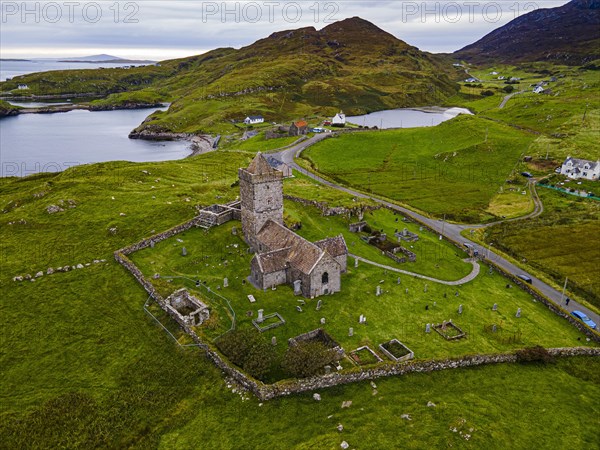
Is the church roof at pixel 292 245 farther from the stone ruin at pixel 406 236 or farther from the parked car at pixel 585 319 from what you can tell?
the parked car at pixel 585 319

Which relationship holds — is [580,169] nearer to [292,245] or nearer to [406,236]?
[406,236]

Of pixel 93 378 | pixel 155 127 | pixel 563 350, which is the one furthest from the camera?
pixel 155 127

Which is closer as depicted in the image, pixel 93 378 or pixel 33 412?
pixel 33 412

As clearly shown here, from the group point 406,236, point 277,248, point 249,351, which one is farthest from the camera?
point 406,236

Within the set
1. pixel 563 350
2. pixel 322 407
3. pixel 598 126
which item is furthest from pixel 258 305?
pixel 598 126

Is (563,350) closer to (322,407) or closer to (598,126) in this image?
(322,407)

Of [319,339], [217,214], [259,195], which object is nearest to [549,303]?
[319,339]

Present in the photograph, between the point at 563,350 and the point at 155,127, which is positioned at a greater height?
the point at 155,127

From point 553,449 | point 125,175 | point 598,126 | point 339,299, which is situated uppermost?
point 598,126
